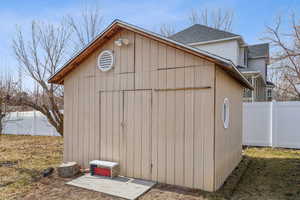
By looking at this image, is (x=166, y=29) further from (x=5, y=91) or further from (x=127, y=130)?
(x=127, y=130)

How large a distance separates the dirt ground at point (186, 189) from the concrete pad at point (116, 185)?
0.14 metres

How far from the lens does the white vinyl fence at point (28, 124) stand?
12.8 meters

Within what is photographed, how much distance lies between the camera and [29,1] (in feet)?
24.4

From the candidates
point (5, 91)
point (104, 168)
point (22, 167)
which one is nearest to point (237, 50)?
point (104, 168)

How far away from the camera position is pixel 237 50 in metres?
11.2

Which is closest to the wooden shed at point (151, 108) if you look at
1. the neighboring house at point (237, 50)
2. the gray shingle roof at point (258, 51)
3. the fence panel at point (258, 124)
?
the fence panel at point (258, 124)

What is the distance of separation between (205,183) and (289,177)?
2.60m

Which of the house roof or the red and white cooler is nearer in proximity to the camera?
the house roof

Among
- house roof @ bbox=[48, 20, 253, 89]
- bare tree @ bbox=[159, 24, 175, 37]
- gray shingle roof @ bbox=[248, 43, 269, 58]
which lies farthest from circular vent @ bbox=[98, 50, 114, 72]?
bare tree @ bbox=[159, 24, 175, 37]

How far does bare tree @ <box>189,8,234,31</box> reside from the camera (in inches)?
673

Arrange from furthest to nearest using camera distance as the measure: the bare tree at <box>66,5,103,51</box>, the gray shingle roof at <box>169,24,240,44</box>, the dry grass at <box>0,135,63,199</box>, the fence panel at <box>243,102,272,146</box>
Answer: the bare tree at <box>66,5,103,51</box> → the gray shingle roof at <box>169,24,240,44</box> → the fence panel at <box>243,102,272,146</box> → the dry grass at <box>0,135,63,199</box>

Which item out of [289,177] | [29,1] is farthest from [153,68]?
[29,1]

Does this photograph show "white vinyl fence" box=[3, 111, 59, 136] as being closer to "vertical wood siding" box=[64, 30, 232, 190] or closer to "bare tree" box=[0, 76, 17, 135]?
"bare tree" box=[0, 76, 17, 135]

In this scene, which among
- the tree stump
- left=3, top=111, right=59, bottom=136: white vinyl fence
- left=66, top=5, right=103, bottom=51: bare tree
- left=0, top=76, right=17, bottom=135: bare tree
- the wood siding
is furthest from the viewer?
left=3, top=111, right=59, bottom=136: white vinyl fence
